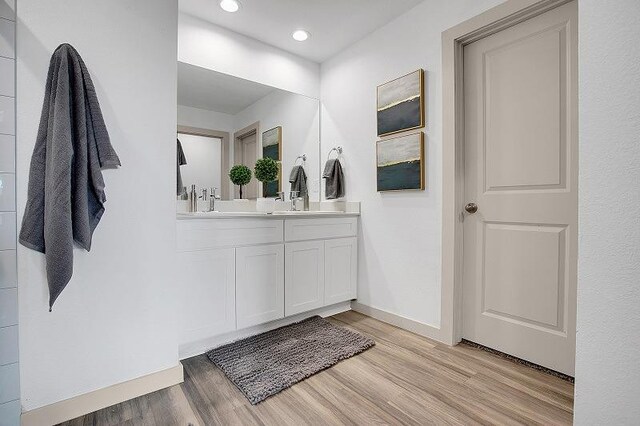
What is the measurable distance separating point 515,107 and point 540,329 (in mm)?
1242

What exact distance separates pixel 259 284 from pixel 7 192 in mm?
1315

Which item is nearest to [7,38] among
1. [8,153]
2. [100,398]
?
[8,153]

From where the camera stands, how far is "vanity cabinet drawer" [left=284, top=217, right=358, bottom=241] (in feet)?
7.48

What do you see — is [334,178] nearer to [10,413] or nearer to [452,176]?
[452,176]

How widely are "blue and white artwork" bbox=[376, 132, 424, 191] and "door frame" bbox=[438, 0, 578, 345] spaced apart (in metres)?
0.18

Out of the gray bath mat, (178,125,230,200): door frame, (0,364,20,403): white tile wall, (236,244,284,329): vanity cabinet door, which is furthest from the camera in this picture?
(178,125,230,200): door frame

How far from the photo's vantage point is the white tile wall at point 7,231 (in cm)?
122

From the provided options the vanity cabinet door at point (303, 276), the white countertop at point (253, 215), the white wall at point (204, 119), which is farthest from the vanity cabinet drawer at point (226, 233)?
the white wall at point (204, 119)

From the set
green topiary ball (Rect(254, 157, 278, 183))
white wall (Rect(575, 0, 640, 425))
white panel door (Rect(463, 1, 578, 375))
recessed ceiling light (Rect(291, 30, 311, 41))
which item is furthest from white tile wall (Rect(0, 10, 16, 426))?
white panel door (Rect(463, 1, 578, 375))

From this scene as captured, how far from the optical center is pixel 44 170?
127cm

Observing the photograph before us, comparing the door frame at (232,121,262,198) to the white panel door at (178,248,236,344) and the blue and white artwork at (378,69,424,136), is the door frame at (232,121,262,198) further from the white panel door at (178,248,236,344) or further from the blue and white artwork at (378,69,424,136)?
the blue and white artwork at (378,69,424,136)

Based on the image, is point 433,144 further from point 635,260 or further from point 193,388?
point 193,388

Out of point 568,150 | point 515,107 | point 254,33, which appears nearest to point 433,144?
point 515,107

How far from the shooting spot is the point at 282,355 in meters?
1.88
